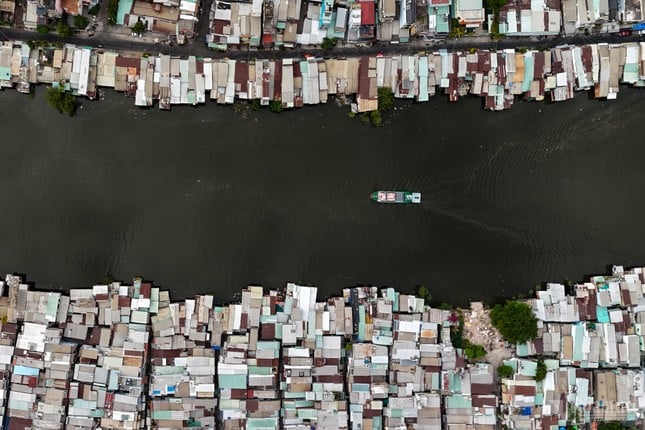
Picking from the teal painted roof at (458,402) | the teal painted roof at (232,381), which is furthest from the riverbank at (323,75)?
the teal painted roof at (458,402)

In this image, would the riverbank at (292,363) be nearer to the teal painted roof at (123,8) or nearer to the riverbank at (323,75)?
the riverbank at (323,75)

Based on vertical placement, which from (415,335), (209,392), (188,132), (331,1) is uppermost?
(331,1)

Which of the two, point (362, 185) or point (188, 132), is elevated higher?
point (188, 132)

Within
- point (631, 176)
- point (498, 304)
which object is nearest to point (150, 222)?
point (498, 304)

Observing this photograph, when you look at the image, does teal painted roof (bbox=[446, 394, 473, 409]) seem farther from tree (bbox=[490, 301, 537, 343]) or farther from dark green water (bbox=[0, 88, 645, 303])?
dark green water (bbox=[0, 88, 645, 303])

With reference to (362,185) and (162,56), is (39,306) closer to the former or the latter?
(162,56)

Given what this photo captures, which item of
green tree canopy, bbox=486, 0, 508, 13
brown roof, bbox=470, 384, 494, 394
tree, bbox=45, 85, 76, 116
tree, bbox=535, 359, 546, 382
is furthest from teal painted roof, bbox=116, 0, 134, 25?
tree, bbox=535, 359, 546, 382
